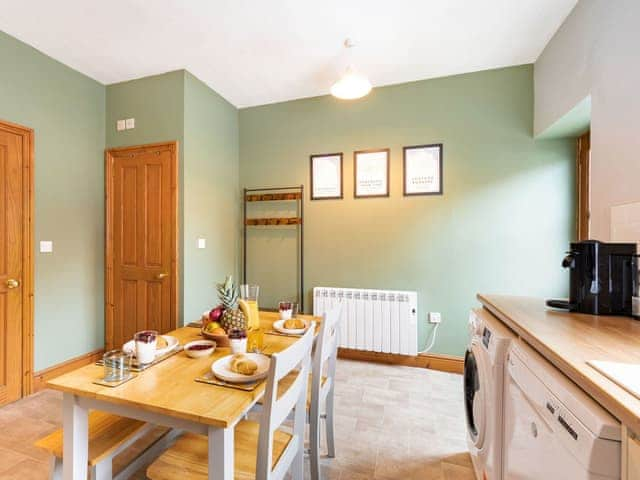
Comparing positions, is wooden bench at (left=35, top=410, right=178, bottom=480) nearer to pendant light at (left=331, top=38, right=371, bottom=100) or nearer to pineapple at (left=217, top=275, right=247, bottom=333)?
pineapple at (left=217, top=275, right=247, bottom=333)

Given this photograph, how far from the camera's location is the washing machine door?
4.28 ft

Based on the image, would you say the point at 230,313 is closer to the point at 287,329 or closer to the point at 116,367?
the point at 287,329

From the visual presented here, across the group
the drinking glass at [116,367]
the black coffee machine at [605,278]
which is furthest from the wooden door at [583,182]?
the drinking glass at [116,367]

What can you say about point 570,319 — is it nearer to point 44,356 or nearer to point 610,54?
point 610,54

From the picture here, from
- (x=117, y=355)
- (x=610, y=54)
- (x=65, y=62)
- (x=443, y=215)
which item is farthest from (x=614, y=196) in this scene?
(x=65, y=62)

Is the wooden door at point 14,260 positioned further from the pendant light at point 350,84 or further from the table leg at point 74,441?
the pendant light at point 350,84

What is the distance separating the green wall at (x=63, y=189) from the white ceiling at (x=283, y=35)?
0.70 feet

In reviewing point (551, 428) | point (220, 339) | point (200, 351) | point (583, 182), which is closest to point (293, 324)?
point (220, 339)

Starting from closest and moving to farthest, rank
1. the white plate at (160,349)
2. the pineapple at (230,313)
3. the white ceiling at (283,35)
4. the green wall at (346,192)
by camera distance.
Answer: the white plate at (160,349)
the pineapple at (230,313)
the white ceiling at (283,35)
the green wall at (346,192)

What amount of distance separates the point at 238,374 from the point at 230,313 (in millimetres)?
458

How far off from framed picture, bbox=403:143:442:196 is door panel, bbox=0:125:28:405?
325 centimetres

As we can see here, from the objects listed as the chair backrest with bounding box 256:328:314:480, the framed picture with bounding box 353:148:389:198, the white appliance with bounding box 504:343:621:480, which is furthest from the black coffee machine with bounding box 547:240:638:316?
the framed picture with bounding box 353:148:389:198

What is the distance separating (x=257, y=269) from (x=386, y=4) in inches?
105

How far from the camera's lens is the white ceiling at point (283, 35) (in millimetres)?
2025
